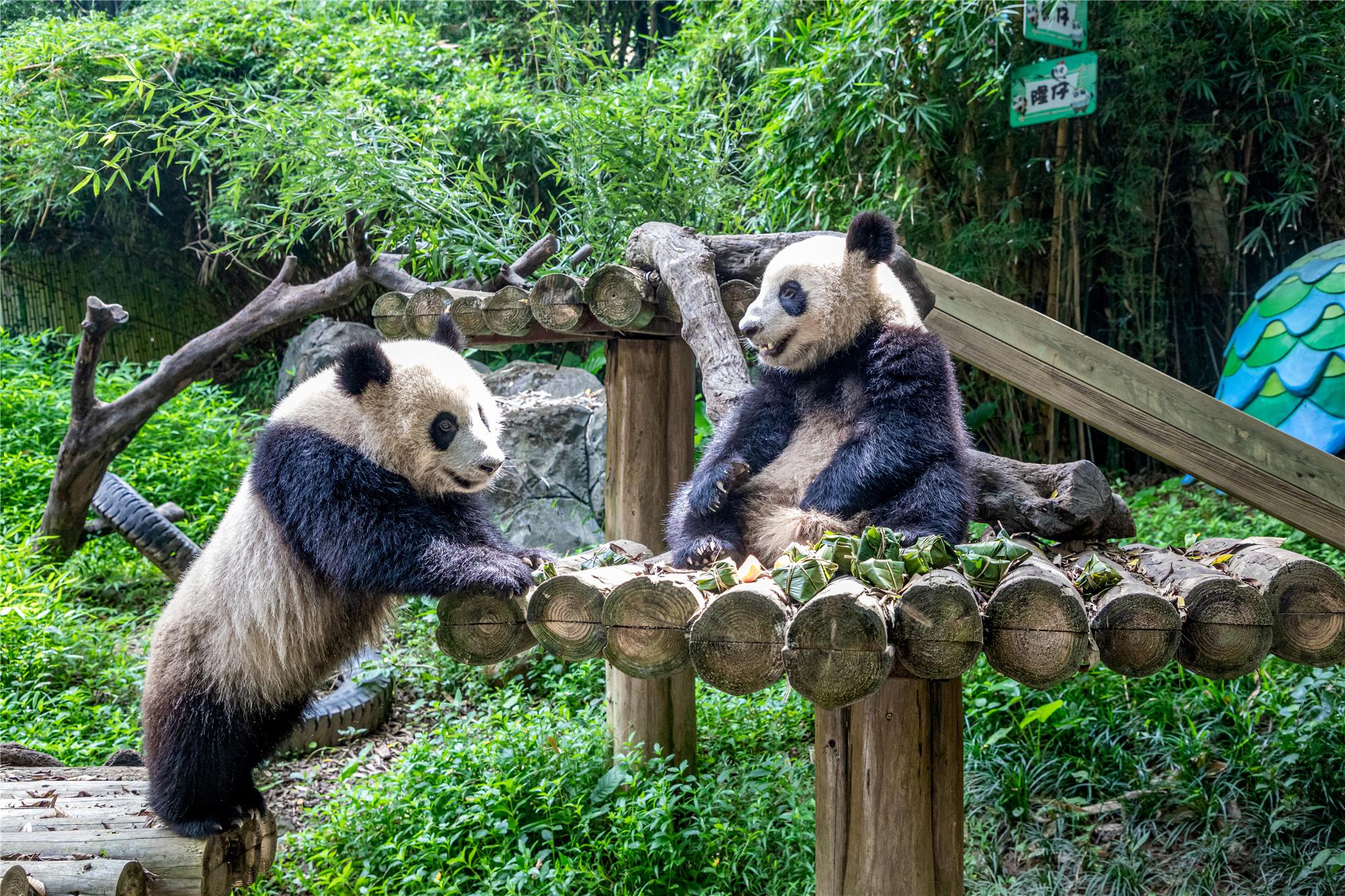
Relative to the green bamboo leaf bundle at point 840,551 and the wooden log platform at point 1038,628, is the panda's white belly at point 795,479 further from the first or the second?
the wooden log platform at point 1038,628

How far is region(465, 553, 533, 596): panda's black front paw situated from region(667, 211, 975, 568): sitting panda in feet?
1.15

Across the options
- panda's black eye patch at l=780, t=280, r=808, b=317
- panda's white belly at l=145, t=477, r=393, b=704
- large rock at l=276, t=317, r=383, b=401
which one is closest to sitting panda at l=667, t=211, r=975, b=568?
panda's black eye patch at l=780, t=280, r=808, b=317

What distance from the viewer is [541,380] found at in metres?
6.95

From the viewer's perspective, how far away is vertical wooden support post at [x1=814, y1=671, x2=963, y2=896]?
6.68ft

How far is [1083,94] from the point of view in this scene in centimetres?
429

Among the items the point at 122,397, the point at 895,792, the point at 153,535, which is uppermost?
the point at 122,397

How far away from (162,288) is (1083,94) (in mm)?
8224

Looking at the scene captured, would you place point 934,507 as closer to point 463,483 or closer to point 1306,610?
point 1306,610

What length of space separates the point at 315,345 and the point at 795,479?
6759mm

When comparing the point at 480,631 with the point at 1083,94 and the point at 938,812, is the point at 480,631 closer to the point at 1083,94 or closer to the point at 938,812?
the point at 938,812

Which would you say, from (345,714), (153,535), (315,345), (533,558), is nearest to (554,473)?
(345,714)

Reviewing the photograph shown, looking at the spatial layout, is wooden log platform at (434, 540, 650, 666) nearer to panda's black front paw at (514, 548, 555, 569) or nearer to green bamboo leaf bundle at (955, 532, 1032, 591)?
panda's black front paw at (514, 548, 555, 569)

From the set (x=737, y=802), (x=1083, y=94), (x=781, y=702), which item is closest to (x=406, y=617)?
(x=781, y=702)

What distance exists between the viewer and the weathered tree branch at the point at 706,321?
2650 millimetres
